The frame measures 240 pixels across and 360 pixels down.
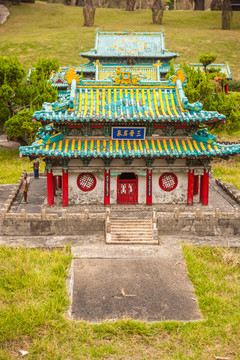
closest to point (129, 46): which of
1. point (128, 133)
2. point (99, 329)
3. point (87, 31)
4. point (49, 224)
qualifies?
point (128, 133)

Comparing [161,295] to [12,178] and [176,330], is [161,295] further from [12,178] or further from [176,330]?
[12,178]

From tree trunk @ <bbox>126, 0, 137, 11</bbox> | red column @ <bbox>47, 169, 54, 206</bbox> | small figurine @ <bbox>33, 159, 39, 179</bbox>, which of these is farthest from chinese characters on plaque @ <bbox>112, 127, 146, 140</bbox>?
tree trunk @ <bbox>126, 0, 137, 11</bbox>

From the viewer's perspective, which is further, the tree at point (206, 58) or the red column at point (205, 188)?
the tree at point (206, 58)

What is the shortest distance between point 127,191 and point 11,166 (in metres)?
16.4

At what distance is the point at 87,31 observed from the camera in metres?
82.5

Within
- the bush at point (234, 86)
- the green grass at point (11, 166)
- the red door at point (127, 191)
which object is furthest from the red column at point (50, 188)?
the bush at point (234, 86)

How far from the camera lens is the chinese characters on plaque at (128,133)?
20500mm

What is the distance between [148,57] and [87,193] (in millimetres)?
26521

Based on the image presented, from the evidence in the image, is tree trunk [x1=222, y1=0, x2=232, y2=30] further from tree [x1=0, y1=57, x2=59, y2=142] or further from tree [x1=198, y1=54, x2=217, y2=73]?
tree [x1=0, y1=57, x2=59, y2=142]

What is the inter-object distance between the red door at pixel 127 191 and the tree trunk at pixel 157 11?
246ft

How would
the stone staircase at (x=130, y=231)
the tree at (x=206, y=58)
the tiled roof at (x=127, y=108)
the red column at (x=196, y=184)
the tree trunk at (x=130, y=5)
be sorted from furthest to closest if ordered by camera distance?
the tree trunk at (x=130, y=5) < the tree at (x=206, y=58) < the red column at (x=196, y=184) < the tiled roof at (x=127, y=108) < the stone staircase at (x=130, y=231)

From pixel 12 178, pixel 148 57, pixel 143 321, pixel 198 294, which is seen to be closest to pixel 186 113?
pixel 198 294

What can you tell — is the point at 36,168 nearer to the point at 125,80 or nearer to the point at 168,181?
the point at 125,80

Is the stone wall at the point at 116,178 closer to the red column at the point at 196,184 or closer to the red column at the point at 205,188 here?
the red column at the point at 205,188
